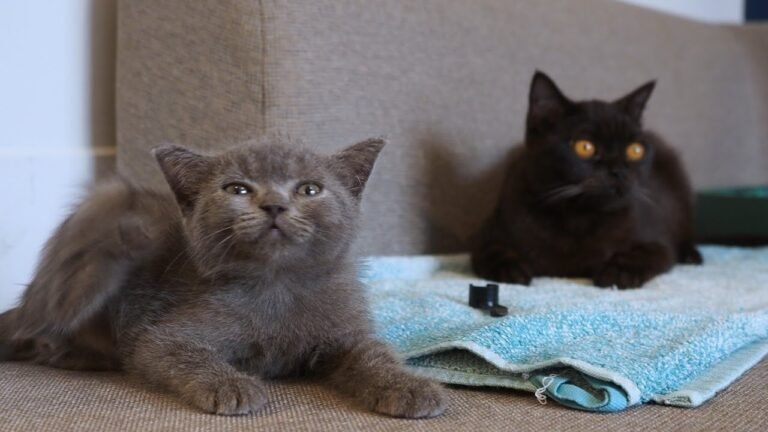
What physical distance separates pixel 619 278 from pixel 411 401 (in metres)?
0.95

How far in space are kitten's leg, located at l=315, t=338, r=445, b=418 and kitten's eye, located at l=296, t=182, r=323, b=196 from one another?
0.22m

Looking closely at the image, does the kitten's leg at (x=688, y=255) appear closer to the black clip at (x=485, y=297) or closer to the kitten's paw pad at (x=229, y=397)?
the black clip at (x=485, y=297)

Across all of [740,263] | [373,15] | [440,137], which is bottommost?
[740,263]

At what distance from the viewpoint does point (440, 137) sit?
7.18 feet

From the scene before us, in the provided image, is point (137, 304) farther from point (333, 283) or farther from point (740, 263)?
point (740, 263)

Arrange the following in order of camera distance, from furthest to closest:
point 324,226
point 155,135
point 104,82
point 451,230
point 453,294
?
point 451,230, point 104,82, point 155,135, point 453,294, point 324,226

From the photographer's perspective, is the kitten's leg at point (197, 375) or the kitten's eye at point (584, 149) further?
the kitten's eye at point (584, 149)

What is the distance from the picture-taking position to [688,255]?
2.35 metres

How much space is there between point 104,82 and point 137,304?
0.91m

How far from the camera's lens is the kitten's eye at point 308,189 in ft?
4.12

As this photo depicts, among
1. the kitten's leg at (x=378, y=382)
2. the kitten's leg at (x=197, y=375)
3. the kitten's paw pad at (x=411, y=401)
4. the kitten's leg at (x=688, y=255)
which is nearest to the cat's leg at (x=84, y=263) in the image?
the kitten's leg at (x=197, y=375)

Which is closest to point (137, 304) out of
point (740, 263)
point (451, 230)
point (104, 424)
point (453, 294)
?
point (104, 424)

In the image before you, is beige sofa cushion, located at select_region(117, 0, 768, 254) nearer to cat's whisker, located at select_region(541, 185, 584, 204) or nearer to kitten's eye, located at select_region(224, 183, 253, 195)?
cat's whisker, located at select_region(541, 185, 584, 204)

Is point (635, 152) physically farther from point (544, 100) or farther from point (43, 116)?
point (43, 116)
